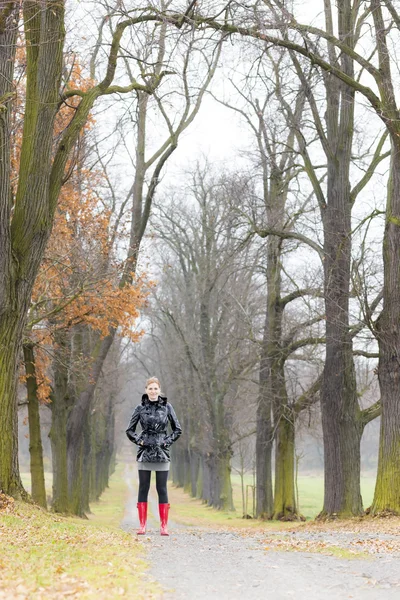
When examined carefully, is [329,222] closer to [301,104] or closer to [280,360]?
[301,104]

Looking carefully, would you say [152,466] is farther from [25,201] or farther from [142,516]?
[25,201]

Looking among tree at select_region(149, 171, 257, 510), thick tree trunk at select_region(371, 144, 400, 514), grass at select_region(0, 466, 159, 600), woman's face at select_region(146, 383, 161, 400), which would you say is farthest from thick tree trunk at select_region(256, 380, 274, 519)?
grass at select_region(0, 466, 159, 600)

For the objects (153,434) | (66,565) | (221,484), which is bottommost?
(221,484)

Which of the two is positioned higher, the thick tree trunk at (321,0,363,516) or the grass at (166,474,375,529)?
the thick tree trunk at (321,0,363,516)

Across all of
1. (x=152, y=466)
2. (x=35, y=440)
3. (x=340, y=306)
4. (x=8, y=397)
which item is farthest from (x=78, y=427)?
(x=152, y=466)

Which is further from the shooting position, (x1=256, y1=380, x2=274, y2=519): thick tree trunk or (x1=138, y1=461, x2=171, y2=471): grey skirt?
(x1=256, y1=380, x2=274, y2=519): thick tree trunk

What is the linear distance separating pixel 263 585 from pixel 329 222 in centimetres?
1287

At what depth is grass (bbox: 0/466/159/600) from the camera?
19.1ft

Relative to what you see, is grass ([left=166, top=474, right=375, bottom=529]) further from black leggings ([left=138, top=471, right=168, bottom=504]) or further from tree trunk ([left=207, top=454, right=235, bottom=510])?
black leggings ([left=138, top=471, right=168, bottom=504])

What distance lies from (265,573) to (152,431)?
4.11 metres

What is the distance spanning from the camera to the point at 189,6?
1184 centimetres

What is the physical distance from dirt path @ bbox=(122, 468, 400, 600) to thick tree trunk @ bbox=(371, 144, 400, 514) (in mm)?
5433

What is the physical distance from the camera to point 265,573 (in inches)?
272

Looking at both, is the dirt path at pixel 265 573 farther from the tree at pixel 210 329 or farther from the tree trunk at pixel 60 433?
the tree at pixel 210 329
